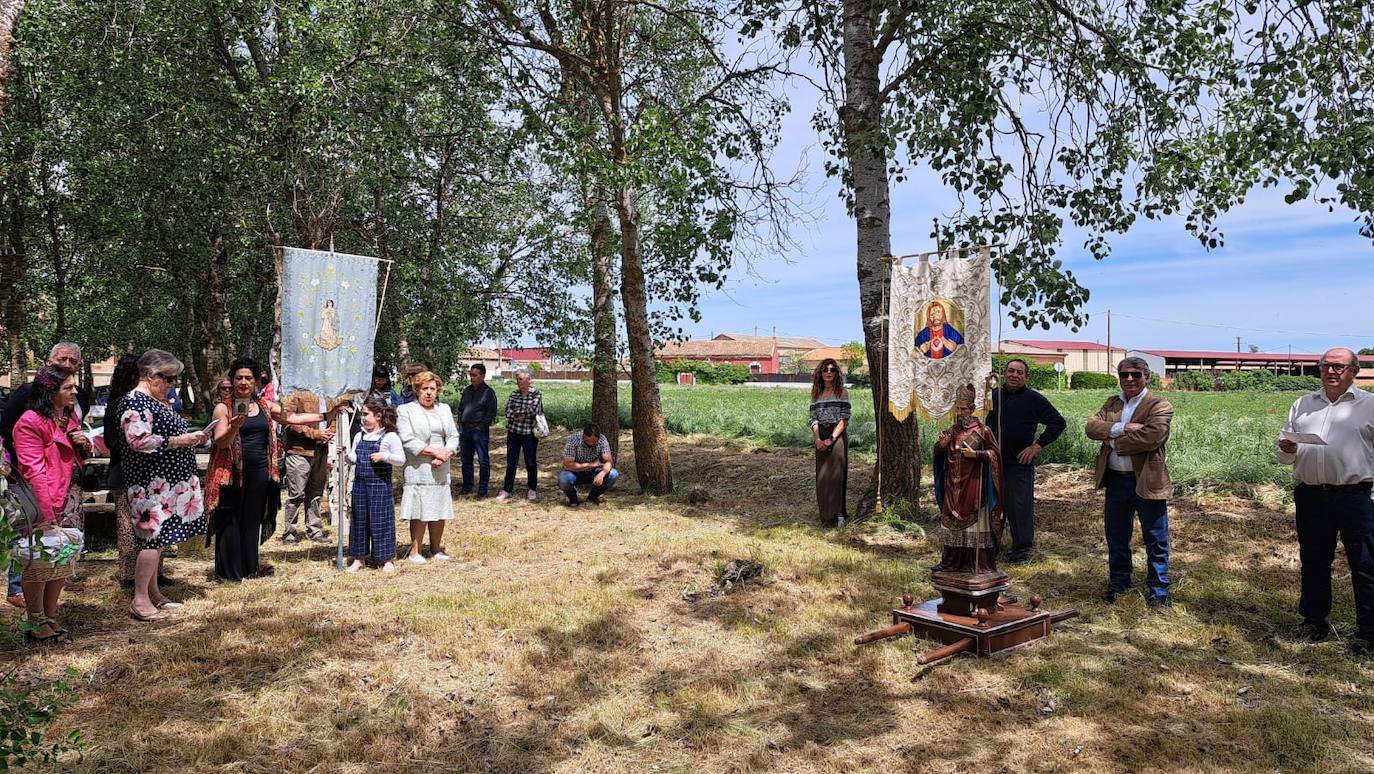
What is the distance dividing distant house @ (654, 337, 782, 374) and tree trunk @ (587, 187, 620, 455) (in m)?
71.8

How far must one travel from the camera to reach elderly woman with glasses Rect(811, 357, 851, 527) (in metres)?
9.08

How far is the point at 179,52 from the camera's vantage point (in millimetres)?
12867

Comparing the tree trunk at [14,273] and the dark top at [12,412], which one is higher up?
the tree trunk at [14,273]

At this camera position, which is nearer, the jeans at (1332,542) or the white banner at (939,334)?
the jeans at (1332,542)

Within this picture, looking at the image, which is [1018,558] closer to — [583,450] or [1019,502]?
[1019,502]

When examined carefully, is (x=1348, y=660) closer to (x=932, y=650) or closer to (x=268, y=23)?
(x=932, y=650)

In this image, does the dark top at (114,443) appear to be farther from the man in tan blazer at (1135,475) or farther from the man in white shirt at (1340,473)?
the man in white shirt at (1340,473)

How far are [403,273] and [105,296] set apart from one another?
1430cm

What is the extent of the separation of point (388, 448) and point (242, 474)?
112cm

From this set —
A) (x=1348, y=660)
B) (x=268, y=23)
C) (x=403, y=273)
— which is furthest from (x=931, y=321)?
(x=268, y=23)

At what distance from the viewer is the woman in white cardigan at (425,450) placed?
7.47 m

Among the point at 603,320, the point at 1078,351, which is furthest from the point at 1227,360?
the point at 603,320

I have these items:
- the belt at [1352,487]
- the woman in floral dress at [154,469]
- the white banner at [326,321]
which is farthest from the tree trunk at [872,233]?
the woman in floral dress at [154,469]

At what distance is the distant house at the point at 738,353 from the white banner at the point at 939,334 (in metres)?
78.5
